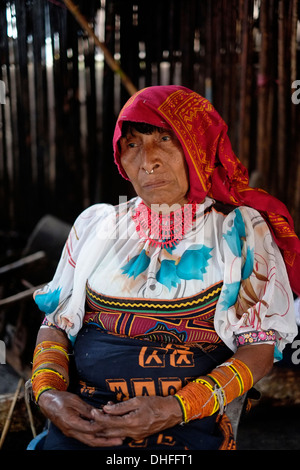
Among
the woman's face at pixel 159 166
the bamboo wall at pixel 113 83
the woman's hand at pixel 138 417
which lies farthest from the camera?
the bamboo wall at pixel 113 83

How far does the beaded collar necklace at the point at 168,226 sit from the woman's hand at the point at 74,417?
0.66m

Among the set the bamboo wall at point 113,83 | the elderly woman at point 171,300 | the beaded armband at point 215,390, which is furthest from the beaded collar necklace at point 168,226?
the bamboo wall at point 113,83

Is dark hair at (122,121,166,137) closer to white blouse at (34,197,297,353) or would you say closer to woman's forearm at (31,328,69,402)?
white blouse at (34,197,297,353)

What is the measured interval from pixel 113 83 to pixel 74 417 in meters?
3.20

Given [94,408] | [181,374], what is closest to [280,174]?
[181,374]

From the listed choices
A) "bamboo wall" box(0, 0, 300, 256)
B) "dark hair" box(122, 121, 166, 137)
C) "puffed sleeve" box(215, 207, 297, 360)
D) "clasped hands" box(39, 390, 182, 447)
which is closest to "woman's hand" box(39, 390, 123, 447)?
"clasped hands" box(39, 390, 182, 447)

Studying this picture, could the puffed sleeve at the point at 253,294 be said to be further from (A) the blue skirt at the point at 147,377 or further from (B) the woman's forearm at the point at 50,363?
(B) the woman's forearm at the point at 50,363

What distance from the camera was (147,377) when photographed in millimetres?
1662

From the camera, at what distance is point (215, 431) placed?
165cm

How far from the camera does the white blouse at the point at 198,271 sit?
1.72 m

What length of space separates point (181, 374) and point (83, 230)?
75cm

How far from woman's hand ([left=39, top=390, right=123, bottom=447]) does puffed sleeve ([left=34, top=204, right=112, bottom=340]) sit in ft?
1.06

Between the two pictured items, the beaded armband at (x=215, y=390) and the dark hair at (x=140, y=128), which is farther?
the dark hair at (x=140, y=128)
